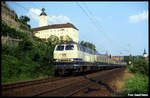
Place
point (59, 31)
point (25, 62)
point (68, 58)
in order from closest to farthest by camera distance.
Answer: point (68, 58) < point (25, 62) < point (59, 31)

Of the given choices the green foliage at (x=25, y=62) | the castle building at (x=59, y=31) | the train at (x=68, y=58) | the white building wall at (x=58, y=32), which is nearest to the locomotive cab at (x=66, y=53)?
the train at (x=68, y=58)

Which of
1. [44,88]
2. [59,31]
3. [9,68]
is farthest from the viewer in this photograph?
[59,31]

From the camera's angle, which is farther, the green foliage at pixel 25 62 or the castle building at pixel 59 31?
the castle building at pixel 59 31

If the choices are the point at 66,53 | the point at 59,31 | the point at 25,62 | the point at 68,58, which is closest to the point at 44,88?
the point at 68,58

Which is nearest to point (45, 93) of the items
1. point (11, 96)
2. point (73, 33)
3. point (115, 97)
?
point (11, 96)

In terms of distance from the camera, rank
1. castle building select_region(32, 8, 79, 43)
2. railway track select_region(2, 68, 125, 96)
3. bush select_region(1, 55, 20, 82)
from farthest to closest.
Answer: castle building select_region(32, 8, 79, 43) < bush select_region(1, 55, 20, 82) < railway track select_region(2, 68, 125, 96)

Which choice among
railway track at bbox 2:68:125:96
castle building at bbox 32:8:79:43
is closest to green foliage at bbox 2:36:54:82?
railway track at bbox 2:68:125:96

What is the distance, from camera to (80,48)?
54.5 ft

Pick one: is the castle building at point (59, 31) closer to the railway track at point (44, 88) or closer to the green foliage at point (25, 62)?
the green foliage at point (25, 62)

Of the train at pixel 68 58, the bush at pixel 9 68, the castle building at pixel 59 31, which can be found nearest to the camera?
Result: the bush at pixel 9 68

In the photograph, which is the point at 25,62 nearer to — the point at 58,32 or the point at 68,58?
the point at 68,58

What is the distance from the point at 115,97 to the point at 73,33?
66.6 meters

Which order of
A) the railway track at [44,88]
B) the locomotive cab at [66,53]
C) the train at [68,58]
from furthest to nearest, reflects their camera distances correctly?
the locomotive cab at [66,53], the train at [68,58], the railway track at [44,88]

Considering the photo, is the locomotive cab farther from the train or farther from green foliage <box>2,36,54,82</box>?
green foliage <box>2,36,54,82</box>
